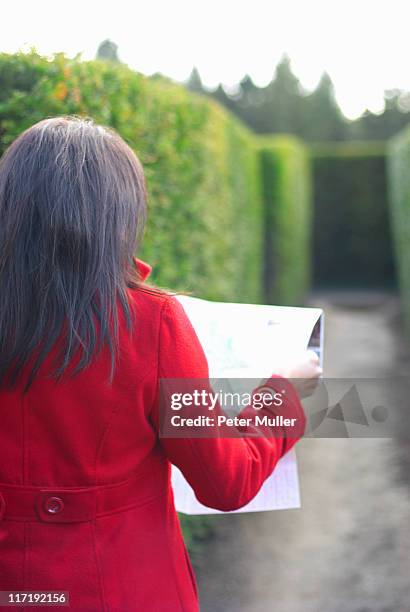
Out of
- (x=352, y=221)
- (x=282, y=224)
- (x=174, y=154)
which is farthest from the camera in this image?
(x=352, y=221)

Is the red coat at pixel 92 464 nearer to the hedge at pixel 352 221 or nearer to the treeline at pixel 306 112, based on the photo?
the hedge at pixel 352 221

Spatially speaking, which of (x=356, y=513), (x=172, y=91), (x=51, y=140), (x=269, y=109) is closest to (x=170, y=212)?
(x=172, y=91)

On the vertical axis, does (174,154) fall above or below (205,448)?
above

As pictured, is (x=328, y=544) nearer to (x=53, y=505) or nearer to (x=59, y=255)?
(x=53, y=505)

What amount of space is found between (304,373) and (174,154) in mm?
2618

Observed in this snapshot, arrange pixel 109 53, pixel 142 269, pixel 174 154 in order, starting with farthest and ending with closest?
pixel 109 53
pixel 174 154
pixel 142 269

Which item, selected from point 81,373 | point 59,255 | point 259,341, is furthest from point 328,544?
point 59,255

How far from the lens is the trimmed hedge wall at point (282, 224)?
1152cm

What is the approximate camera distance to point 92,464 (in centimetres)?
137

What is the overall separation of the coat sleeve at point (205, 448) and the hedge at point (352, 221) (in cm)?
1677

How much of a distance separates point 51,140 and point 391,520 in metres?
3.85

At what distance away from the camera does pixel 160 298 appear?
1378 millimetres

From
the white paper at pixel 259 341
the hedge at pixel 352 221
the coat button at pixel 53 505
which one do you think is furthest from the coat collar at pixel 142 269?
the hedge at pixel 352 221

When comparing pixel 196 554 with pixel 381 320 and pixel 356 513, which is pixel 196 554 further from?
pixel 381 320
